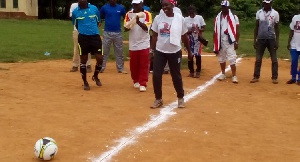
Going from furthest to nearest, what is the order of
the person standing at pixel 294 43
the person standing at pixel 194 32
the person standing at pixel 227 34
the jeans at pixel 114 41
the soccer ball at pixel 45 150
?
the person standing at pixel 194 32, the jeans at pixel 114 41, the person standing at pixel 294 43, the person standing at pixel 227 34, the soccer ball at pixel 45 150

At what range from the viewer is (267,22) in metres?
11.8

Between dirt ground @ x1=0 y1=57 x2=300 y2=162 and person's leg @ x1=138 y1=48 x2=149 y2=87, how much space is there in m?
0.28

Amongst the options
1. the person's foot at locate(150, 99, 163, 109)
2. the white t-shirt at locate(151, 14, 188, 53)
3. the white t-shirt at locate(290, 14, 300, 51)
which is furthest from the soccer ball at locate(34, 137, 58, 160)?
the white t-shirt at locate(290, 14, 300, 51)

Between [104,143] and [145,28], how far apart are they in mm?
4271

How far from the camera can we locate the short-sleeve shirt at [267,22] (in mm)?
11789

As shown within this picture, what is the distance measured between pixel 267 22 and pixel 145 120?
551cm

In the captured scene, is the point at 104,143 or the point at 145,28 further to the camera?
the point at 145,28

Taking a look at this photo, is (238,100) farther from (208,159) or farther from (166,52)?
(208,159)

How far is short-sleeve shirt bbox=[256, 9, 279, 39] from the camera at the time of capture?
11.8m

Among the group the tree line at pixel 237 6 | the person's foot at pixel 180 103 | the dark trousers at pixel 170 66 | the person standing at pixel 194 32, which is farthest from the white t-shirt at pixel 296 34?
the tree line at pixel 237 6

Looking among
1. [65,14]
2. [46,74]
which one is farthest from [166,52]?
[65,14]

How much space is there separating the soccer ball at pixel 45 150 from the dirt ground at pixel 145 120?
0.37ft

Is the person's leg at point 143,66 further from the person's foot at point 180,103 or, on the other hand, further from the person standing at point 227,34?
the person standing at point 227,34

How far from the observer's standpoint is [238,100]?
9.52 metres
